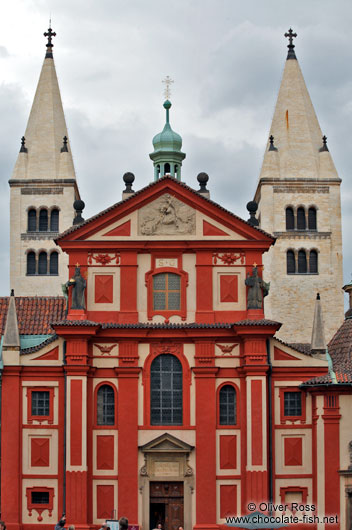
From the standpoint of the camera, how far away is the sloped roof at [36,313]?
51.2 m

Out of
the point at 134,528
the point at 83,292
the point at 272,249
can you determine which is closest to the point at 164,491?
the point at 134,528

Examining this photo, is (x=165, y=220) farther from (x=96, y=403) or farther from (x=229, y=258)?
(x=96, y=403)

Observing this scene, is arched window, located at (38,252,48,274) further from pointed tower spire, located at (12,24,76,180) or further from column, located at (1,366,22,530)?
column, located at (1,366,22,530)

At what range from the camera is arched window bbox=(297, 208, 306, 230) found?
263 ft

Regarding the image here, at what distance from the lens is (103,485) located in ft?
147

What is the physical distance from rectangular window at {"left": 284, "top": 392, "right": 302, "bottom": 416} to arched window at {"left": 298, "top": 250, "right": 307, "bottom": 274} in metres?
33.6

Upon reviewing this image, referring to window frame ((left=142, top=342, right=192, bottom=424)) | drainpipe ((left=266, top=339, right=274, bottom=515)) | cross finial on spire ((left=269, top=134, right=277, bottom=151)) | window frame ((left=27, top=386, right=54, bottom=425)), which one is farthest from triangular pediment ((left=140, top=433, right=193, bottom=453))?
cross finial on spire ((left=269, top=134, right=277, bottom=151))

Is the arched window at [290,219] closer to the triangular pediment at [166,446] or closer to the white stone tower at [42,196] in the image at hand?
the white stone tower at [42,196]

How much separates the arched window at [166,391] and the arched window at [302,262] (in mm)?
34243

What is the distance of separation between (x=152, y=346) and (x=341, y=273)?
116 ft

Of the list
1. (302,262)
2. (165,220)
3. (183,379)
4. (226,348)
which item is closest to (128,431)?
(183,379)

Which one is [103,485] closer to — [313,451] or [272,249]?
[313,451]

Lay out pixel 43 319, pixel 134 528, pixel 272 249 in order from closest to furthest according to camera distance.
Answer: pixel 134 528, pixel 43 319, pixel 272 249

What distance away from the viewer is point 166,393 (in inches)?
1796
